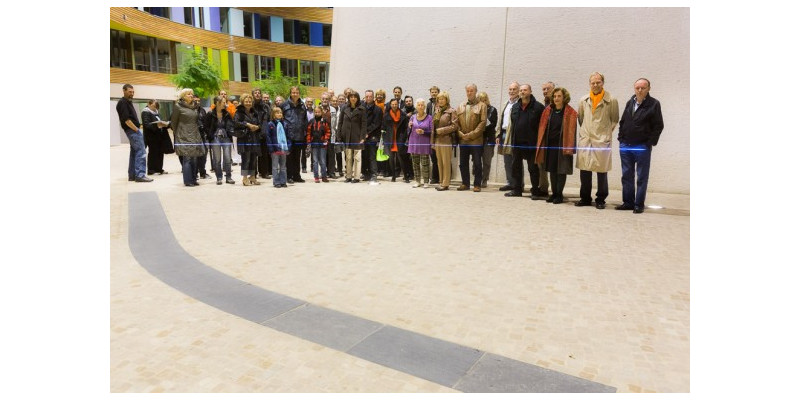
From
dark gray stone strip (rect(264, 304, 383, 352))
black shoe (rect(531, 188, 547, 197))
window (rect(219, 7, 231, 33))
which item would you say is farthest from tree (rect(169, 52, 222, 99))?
dark gray stone strip (rect(264, 304, 383, 352))

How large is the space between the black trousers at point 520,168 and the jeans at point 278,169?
4695 millimetres

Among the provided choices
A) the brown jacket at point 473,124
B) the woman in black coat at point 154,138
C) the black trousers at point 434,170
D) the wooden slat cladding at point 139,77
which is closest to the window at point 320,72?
the wooden slat cladding at point 139,77

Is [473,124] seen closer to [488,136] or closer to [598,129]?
[488,136]

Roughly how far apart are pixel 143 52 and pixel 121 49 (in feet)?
7.68

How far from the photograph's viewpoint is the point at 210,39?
125ft

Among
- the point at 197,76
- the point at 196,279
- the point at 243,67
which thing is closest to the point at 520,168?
the point at 196,279

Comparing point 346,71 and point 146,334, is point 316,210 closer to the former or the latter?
point 146,334

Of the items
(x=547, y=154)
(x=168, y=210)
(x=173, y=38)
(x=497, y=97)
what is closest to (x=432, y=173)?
(x=497, y=97)

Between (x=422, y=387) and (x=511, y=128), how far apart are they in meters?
7.15

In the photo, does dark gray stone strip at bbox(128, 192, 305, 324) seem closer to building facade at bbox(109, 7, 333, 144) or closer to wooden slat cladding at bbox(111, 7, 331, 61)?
building facade at bbox(109, 7, 333, 144)

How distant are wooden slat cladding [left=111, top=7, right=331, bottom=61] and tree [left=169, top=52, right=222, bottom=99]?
130 inches

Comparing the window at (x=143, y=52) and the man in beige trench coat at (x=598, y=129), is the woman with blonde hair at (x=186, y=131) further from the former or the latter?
the window at (x=143, y=52)

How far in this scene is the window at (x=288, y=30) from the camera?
43.5 meters

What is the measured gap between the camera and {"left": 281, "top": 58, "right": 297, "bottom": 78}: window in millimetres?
44719
